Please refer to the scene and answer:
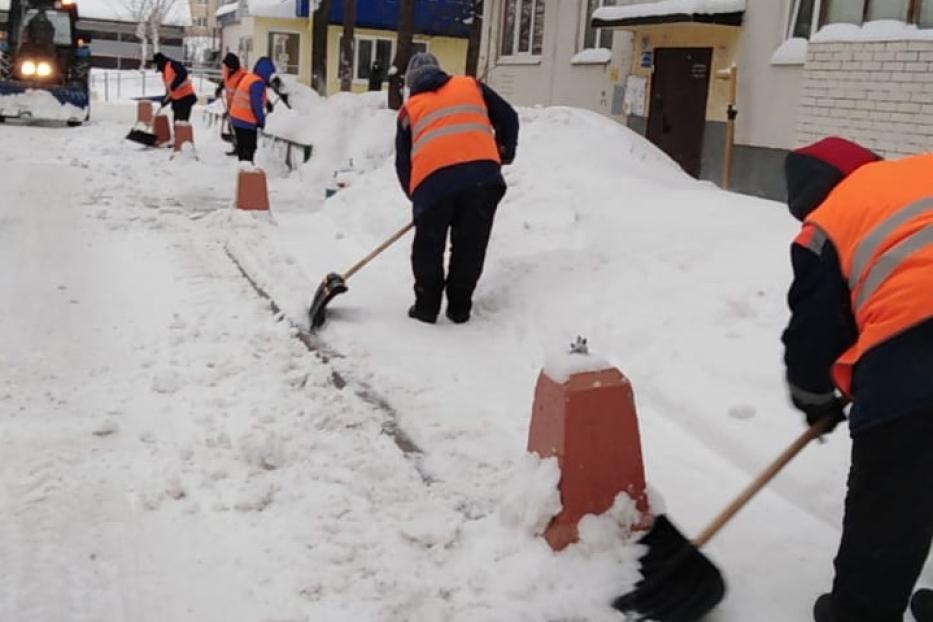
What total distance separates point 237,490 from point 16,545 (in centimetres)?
78

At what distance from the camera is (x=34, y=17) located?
64.2 ft

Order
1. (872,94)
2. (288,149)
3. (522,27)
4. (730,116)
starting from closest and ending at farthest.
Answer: (872,94), (730,116), (288,149), (522,27)

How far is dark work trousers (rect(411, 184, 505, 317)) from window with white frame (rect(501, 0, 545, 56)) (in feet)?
41.1

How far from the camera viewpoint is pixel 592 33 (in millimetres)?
16047

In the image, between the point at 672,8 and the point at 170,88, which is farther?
the point at 170,88

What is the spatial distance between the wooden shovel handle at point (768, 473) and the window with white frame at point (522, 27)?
617 inches

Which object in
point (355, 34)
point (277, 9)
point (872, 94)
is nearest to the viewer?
A: point (872, 94)

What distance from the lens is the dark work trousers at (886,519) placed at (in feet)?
8.29

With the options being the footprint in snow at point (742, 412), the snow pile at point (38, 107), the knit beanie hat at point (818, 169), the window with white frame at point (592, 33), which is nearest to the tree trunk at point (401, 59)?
the window with white frame at point (592, 33)

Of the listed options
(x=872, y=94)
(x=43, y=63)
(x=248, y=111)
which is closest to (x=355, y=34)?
(x=43, y=63)

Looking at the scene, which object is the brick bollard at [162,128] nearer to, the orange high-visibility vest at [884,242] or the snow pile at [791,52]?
the snow pile at [791,52]

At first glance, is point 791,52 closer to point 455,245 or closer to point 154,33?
point 455,245

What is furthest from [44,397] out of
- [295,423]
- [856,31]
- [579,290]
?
[856,31]

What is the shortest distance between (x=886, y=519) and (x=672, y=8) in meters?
10.4
